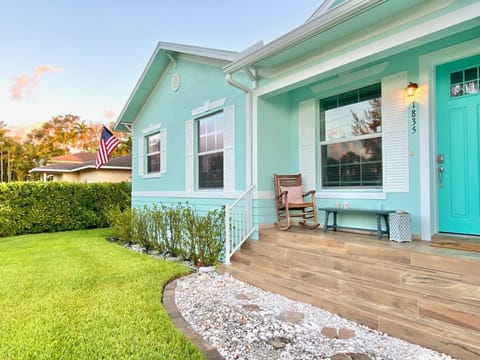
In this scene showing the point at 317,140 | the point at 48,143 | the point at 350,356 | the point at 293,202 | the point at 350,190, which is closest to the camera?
the point at 350,356

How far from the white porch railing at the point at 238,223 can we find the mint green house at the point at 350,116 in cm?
3

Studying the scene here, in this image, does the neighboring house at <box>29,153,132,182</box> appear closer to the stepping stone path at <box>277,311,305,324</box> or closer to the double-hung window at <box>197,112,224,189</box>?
the double-hung window at <box>197,112,224,189</box>

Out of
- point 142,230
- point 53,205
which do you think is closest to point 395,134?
point 142,230

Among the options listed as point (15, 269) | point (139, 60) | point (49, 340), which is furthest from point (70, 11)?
point (49, 340)

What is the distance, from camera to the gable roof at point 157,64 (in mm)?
5619

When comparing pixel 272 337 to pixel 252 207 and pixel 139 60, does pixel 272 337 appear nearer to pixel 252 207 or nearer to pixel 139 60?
pixel 252 207

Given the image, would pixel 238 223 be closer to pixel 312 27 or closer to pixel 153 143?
pixel 312 27

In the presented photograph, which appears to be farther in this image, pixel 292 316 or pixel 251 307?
pixel 251 307

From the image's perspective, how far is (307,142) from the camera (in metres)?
5.20

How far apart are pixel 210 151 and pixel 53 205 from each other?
730 centimetres

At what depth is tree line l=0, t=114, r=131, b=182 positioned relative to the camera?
107 ft

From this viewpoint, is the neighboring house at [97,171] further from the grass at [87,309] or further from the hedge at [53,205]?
the grass at [87,309]

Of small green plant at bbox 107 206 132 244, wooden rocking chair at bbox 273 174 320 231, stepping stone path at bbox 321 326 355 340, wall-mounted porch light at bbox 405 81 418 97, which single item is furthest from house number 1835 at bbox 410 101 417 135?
small green plant at bbox 107 206 132 244

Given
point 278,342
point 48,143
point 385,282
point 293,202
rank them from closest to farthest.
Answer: point 278,342 → point 385,282 → point 293,202 → point 48,143
